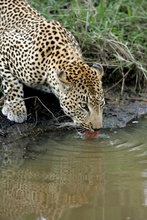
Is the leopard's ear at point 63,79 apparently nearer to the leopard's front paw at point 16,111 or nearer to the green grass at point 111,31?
the leopard's front paw at point 16,111

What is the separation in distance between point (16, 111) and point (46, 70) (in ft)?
2.62

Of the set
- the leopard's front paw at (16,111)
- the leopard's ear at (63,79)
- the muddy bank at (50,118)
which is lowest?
the muddy bank at (50,118)

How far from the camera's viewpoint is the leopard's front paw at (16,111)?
812 centimetres

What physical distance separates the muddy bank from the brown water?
16 centimetres

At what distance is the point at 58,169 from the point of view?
705cm

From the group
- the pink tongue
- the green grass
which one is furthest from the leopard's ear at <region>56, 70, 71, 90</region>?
the green grass

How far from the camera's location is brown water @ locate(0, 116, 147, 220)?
5.96 meters

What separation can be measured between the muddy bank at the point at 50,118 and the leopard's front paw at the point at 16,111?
70 millimetres

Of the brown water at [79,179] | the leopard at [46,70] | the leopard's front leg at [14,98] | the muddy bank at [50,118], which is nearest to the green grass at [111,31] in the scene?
the muddy bank at [50,118]

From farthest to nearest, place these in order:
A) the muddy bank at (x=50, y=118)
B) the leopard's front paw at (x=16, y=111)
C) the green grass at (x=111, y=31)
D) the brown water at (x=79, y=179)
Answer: the green grass at (x=111, y=31) → the leopard's front paw at (x=16, y=111) → the muddy bank at (x=50, y=118) → the brown water at (x=79, y=179)

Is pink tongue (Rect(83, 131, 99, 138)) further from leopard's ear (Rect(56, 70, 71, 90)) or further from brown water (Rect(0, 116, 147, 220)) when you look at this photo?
leopard's ear (Rect(56, 70, 71, 90))

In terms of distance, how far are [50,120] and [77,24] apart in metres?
1.95

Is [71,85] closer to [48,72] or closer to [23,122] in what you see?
[48,72]

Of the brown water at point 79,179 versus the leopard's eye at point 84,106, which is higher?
the leopard's eye at point 84,106
